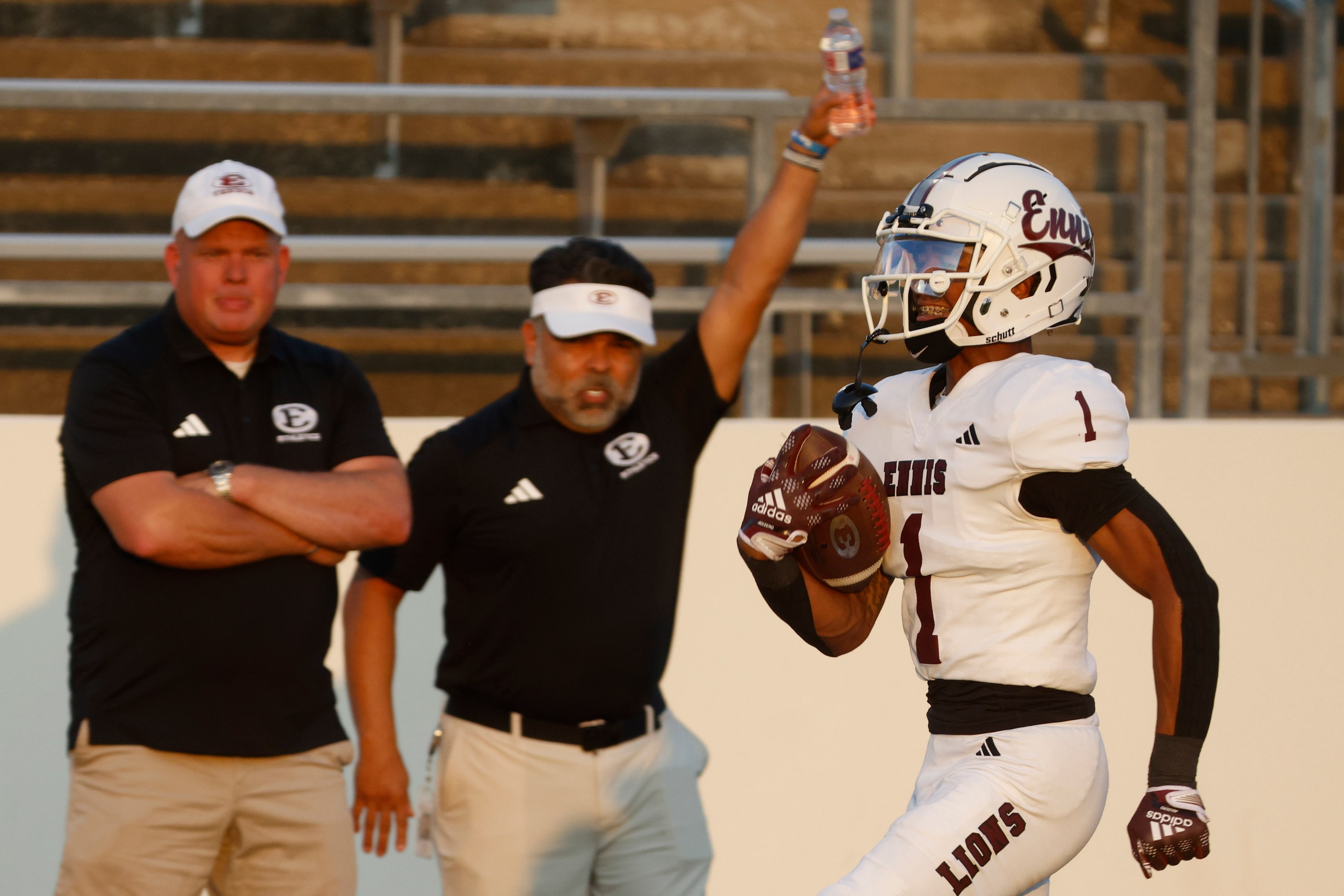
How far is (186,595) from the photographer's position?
113 inches

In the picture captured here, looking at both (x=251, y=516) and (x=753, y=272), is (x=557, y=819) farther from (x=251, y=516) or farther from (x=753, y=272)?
(x=753, y=272)

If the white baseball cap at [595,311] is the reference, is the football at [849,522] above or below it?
below

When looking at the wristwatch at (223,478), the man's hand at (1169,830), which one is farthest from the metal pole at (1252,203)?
the wristwatch at (223,478)

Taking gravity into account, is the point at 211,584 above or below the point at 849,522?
below

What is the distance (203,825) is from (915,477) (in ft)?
4.90

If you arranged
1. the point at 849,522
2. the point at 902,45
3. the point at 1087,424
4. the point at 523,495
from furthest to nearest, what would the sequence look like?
the point at 902,45 → the point at 523,495 → the point at 849,522 → the point at 1087,424

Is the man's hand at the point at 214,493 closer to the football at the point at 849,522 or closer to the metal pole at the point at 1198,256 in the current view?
the football at the point at 849,522

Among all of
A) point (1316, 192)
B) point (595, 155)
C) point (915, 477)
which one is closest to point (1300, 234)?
point (1316, 192)

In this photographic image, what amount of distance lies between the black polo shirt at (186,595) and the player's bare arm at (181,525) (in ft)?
0.14

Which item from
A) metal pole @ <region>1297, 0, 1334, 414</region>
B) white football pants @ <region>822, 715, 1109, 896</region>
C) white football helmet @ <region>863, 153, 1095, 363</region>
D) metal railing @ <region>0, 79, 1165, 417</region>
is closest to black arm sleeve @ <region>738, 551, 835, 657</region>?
white football pants @ <region>822, 715, 1109, 896</region>

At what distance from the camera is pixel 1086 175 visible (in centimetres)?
632

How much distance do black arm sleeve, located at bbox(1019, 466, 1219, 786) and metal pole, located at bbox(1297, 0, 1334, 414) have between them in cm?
283

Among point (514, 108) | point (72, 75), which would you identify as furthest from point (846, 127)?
point (72, 75)

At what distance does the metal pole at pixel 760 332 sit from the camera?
14.6 ft
